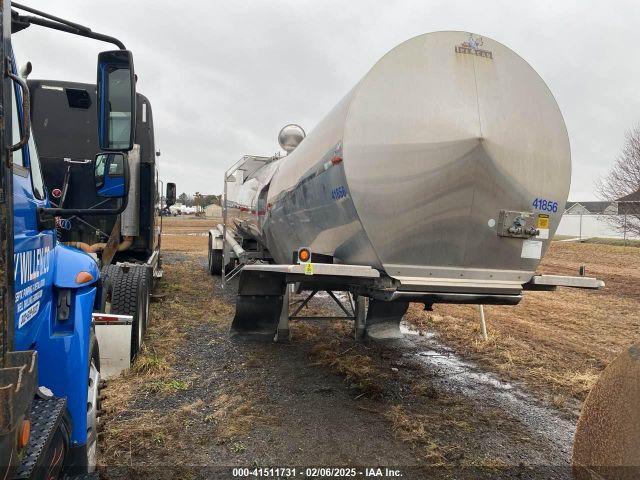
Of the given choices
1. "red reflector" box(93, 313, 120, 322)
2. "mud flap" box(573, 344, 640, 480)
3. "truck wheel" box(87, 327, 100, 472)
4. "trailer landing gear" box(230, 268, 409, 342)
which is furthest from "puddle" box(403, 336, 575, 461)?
"red reflector" box(93, 313, 120, 322)

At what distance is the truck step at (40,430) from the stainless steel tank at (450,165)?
2346mm

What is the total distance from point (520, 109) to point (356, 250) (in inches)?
63.3

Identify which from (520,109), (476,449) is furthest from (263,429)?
(520,109)

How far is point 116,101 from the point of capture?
2271 millimetres

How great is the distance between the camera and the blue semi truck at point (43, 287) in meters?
1.50

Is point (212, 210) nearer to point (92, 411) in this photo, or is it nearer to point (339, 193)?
point (339, 193)

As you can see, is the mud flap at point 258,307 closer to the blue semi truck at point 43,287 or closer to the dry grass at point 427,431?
the dry grass at point 427,431

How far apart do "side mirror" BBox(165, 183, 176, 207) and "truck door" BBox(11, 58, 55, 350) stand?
747 cm

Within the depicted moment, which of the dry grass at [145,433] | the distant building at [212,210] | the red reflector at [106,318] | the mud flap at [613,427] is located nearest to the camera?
the mud flap at [613,427]

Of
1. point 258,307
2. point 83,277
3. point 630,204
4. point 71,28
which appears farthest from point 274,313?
point 630,204

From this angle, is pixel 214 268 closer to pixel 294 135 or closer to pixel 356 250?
pixel 294 135

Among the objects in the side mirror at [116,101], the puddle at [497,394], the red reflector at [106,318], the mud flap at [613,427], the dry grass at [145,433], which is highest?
the side mirror at [116,101]

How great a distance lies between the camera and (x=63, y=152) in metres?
6.36

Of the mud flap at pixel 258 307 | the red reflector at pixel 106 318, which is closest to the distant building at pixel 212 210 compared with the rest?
the mud flap at pixel 258 307
